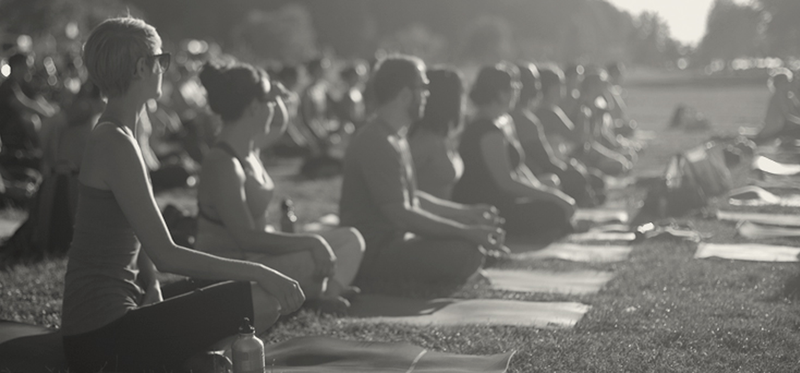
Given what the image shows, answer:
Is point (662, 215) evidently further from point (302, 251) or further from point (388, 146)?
point (302, 251)

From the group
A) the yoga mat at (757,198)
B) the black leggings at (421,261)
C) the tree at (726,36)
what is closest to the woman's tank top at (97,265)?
the black leggings at (421,261)

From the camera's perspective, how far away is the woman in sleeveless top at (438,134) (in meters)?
6.77

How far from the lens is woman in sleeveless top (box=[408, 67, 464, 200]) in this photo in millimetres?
6773

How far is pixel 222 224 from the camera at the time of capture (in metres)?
4.80

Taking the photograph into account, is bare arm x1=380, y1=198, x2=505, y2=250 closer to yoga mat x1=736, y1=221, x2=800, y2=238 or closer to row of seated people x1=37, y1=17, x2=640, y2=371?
row of seated people x1=37, y1=17, x2=640, y2=371

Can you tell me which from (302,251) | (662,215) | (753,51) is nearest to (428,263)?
(302,251)

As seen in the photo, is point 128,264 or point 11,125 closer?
point 128,264

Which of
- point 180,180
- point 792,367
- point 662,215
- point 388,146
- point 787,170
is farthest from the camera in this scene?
point 787,170

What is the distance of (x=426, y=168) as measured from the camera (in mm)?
7012

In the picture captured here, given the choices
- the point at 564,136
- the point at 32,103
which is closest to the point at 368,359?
the point at 564,136

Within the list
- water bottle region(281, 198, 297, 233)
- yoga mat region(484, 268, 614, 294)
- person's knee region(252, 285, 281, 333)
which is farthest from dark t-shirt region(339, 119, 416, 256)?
person's knee region(252, 285, 281, 333)

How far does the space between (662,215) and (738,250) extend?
5.57ft

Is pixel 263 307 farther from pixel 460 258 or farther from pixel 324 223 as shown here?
pixel 324 223

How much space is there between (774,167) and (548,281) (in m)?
7.40
